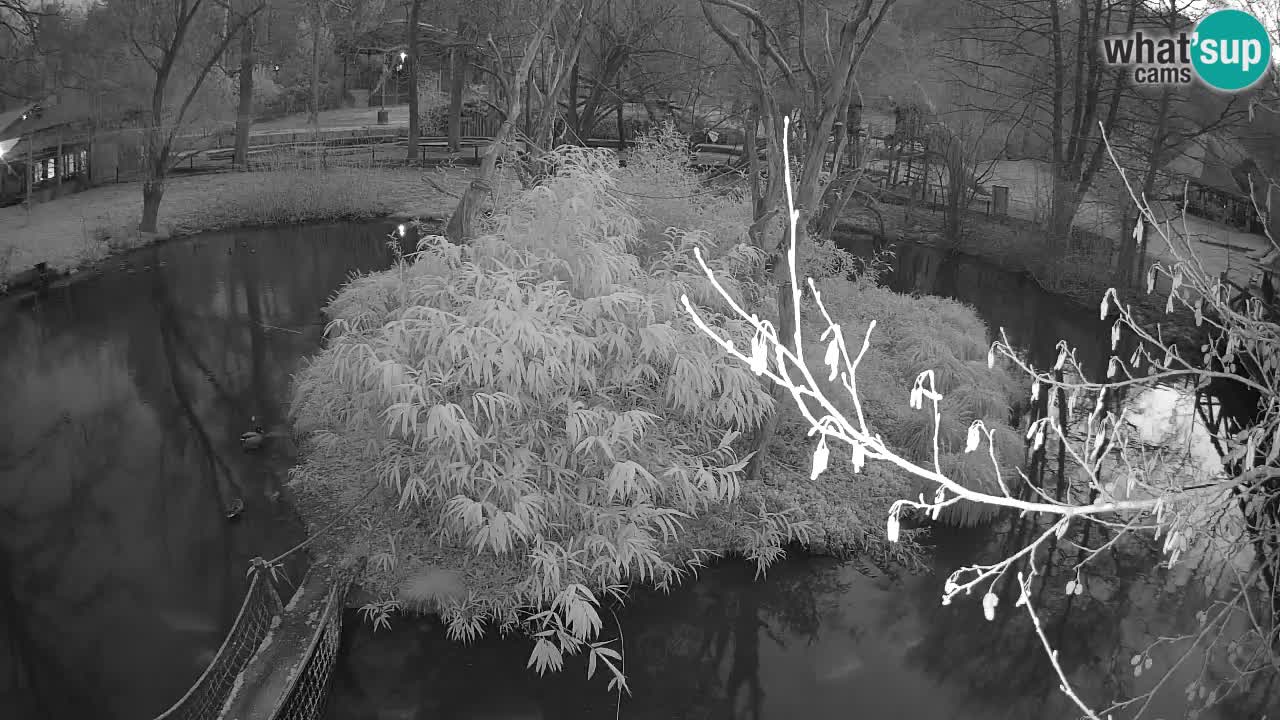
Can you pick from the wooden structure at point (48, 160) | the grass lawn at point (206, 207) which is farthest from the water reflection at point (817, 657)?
the wooden structure at point (48, 160)

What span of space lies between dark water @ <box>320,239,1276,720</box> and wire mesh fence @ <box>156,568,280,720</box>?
676 millimetres

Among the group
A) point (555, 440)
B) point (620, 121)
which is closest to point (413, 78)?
point (620, 121)

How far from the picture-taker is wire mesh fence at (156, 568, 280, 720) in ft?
21.8

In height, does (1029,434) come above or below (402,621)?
above

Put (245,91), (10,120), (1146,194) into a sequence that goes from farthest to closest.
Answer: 1. (245,91)
2. (1146,194)
3. (10,120)

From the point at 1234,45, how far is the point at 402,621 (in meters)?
9.53

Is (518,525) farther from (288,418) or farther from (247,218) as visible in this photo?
(247,218)

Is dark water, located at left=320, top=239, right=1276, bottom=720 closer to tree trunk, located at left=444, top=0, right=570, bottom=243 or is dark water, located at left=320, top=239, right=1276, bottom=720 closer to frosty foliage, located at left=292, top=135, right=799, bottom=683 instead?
frosty foliage, located at left=292, top=135, right=799, bottom=683

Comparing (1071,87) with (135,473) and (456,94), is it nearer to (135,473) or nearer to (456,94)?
(456,94)

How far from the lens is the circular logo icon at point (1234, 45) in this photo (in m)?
9.31

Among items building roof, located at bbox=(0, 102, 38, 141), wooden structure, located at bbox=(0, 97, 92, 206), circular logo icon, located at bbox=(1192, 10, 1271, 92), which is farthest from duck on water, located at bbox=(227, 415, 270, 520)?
wooden structure, located at bbox=(0, 97, 92, 206)

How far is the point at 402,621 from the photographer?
787 centimetres

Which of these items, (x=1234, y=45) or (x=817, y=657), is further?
(x=1234, y=45)

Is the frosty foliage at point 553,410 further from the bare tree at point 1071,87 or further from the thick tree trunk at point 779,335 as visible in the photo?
the bare tree at point 1071,87
